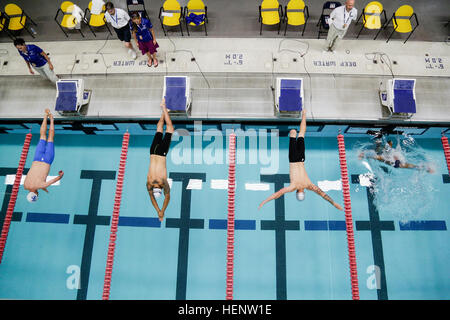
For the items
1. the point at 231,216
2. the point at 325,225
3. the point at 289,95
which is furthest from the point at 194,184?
the point at 325,225

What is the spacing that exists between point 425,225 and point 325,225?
74.8 inches

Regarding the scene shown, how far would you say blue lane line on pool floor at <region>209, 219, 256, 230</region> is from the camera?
565 centimetres

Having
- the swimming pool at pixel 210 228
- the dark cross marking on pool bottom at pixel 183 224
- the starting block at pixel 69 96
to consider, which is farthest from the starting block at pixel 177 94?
the starting block at pixel 69 96

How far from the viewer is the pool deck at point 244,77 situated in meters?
5.60

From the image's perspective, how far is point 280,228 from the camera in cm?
562

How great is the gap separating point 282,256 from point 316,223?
932 mm

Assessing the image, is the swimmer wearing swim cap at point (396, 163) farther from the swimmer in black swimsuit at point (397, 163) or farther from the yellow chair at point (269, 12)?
the yellow chair at point (269, 12)

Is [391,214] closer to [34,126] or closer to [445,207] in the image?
[445,207]

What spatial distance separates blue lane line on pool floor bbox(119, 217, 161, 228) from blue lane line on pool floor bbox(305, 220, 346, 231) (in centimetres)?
299

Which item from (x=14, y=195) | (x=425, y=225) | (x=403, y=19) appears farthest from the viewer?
(x=403, y=19)

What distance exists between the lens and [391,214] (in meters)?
5.61

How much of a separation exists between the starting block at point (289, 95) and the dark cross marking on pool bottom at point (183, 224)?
2.12 meters

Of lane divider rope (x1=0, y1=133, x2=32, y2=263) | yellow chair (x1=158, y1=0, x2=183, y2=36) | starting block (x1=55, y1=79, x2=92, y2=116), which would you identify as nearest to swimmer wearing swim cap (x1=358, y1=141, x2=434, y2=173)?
yellow chair (x1=158, y1=0, x2=183, y2=36)

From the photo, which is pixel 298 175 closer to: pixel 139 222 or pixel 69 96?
pixel 139 222
